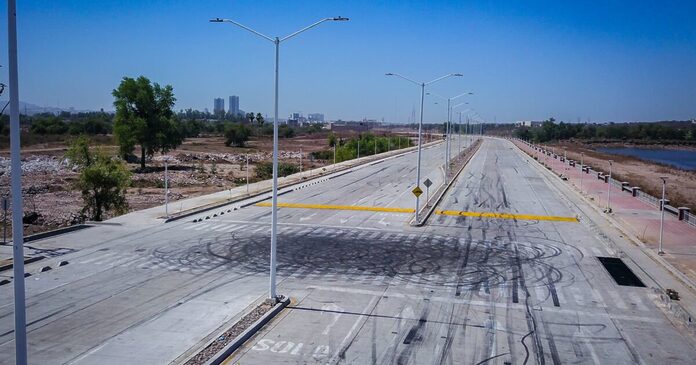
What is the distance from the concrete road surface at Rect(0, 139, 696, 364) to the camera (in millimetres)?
12273

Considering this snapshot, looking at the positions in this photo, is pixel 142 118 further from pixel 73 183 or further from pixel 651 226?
pixel 651 226

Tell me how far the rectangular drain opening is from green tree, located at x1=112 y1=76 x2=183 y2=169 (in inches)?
2258

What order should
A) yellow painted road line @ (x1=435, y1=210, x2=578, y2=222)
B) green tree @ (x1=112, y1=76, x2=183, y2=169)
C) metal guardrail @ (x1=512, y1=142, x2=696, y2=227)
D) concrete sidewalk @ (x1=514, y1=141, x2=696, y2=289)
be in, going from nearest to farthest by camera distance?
concrete sidewalk @ (x1=514, y1=141, x2=696, y2=289), metal guardrail @ (x1=512, y1=142, x2=696, y2=227), yellow painted road line @ (x1=435, y1=210, x2=578, y2=222), green tree @ (x1=112, y1=76, x2=183, y2=169)

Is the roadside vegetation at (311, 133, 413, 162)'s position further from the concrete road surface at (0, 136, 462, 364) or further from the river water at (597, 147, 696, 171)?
the concrete road surface at (0, 136, 462, 364)

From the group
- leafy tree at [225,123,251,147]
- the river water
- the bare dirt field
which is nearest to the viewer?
the bare dirt field

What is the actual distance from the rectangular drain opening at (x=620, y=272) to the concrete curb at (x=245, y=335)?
1076 centimetres

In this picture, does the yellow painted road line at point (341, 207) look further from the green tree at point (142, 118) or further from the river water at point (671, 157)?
the river water at point (671, 157)

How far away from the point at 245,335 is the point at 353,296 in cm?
413

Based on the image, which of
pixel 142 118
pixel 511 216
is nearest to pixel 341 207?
pixel 511 216

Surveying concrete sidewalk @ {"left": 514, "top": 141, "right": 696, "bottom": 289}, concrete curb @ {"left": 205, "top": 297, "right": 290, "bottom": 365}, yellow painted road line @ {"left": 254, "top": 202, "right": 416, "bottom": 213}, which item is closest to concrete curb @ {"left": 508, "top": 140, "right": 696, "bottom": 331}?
concrete sidewalk @ {"left": 514, "top": 141, "right": 696, "bottom": 289}

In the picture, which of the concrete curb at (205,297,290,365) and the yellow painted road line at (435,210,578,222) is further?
the yellow painted road line at (435,210,578,222)

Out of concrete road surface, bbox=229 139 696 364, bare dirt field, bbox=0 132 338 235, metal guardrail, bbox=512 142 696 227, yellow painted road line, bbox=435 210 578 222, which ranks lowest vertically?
bare dirt field, bbox=0 132 338 235

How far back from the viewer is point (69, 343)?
40.3 feet

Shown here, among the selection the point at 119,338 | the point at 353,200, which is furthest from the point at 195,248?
the point at 353,200
